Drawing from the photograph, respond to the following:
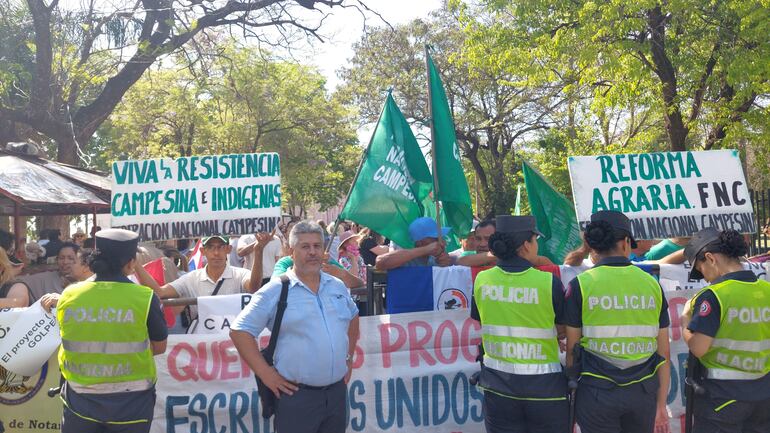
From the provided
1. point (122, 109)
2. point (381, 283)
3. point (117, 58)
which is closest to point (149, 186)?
point (381, 283)

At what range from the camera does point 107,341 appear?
4.14 metres

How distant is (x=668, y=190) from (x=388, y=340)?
2.57 metres

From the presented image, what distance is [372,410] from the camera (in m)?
5.70

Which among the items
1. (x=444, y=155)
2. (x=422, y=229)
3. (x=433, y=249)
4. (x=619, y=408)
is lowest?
(x=619, y=408)

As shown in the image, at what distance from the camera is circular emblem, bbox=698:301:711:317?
4.25 metres

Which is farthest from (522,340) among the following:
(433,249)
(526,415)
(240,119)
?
(240,119)

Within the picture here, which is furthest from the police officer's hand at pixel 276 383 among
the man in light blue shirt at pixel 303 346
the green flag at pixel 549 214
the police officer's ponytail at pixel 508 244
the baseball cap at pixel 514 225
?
the green flag at pixel 549 214

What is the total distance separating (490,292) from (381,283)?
1712 millimetres

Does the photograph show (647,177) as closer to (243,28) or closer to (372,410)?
(372,410)

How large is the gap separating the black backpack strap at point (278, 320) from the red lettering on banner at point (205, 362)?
1.46 meters

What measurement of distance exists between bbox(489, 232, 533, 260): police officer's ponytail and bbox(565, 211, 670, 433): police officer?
0.36 metres

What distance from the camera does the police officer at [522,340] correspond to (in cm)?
427

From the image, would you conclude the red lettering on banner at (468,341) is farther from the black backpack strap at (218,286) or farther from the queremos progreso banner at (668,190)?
the black backpack strap at (218,286)

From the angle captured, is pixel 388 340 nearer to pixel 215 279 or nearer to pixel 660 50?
pixel 215 279
